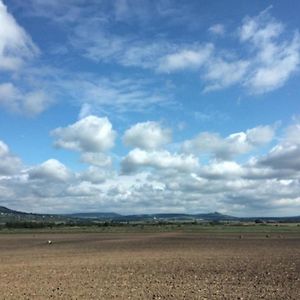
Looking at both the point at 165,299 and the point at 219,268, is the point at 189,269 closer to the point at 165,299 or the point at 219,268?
the point at 219,268

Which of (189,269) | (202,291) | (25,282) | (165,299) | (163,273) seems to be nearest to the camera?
(165,299)

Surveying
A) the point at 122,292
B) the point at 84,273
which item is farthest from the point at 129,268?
the point at 122,292

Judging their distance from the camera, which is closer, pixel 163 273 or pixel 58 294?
pixel 58 294

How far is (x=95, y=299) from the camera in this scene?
766 inches

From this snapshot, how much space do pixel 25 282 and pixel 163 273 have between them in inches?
288

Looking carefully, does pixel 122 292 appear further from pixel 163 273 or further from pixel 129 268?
pixel 129 268

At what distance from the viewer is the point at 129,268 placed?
33.2 m

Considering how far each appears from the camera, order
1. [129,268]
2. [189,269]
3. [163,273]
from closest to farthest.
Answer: [163,273]
[189,269]
[129,268]

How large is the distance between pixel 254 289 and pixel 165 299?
434 cm

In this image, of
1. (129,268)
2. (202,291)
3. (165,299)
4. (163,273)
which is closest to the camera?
(165,299)

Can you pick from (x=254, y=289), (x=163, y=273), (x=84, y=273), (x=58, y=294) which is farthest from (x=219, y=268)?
(x=58, y=294)

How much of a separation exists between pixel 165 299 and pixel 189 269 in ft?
39.6

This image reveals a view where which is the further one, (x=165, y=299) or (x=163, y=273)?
(x=163, y=273)

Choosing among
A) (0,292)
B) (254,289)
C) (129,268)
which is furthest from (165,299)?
(129,268)
